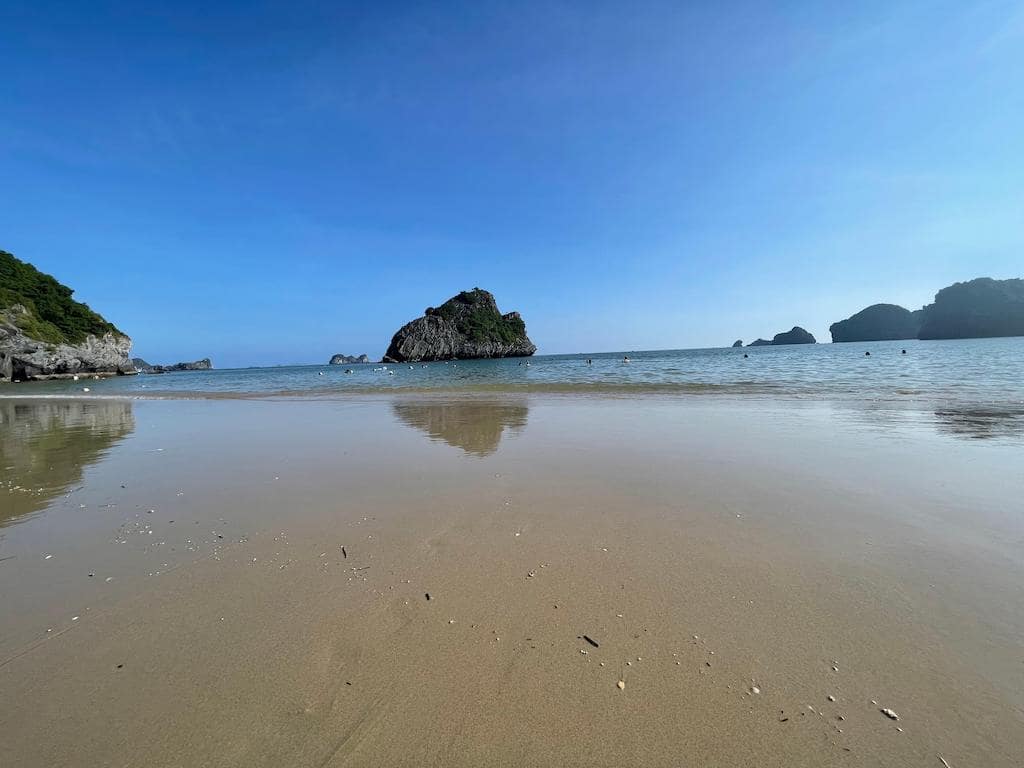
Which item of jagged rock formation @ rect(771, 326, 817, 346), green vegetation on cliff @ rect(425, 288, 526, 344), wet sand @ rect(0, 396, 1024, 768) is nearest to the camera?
wet sand @ rect(0, 396, 1024, 768)

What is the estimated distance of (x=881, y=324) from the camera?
509 feet

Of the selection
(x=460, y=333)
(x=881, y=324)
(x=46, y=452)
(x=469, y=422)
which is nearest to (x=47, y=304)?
(x=460, y=333)

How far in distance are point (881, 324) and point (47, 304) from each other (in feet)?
743

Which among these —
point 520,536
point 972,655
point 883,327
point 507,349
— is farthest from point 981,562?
point 883,327

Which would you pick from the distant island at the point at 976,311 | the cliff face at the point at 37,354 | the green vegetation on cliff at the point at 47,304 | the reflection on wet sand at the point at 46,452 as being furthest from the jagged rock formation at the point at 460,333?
the reflection on wet sand at the point at 46,452

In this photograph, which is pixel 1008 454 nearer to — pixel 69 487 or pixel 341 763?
pixel 341 763

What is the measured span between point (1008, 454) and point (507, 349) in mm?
145943

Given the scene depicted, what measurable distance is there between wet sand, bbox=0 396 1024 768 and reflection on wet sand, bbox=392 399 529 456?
9.00 ft

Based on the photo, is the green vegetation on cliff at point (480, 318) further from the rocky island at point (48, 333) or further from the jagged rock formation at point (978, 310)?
the jagged rock formation at point (978, 310)

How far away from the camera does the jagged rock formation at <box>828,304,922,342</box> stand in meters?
151

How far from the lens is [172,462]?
8.13 meters

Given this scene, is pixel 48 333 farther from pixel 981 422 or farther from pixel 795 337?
pixel 795 337

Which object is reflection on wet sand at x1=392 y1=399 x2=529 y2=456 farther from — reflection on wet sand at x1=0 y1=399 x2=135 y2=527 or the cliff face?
the cliff face

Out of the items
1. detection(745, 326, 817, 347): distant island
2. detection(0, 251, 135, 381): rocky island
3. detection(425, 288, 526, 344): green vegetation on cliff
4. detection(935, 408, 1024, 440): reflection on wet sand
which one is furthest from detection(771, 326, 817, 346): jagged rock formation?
detection(0, 251, 135, 381): rocky island
